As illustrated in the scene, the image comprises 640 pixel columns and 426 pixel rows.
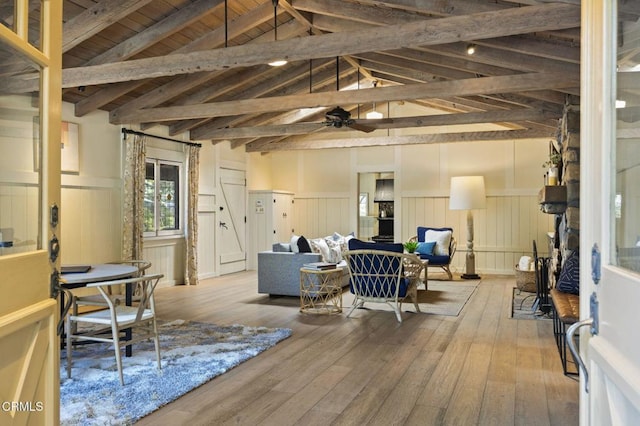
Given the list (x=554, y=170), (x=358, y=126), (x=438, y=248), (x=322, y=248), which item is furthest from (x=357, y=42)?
(x=438, y=248)

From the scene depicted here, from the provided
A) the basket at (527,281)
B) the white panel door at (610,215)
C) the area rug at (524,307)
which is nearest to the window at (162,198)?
the area rug at (524,307)

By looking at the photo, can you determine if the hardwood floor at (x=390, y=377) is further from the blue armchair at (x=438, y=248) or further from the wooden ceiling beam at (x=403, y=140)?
the wooden ceiling beam at (x=403, y=140)

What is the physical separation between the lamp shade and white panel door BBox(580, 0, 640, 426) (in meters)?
7.25

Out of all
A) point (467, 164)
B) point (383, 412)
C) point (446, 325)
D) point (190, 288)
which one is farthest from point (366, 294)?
point (467, 164)

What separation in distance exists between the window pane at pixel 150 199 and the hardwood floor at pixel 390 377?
2.17 m

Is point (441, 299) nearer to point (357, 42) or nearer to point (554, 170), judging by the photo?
point (554, 170)

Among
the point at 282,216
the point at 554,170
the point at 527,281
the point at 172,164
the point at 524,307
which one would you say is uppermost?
the point at 172,164

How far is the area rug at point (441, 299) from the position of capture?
559 centimetres

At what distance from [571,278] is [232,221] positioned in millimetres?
6564

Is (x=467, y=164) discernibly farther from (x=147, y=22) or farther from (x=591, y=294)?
(x=591, y=294)

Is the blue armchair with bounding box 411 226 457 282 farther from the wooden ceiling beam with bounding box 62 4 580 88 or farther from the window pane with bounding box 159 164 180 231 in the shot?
the wooden ceiling beam with bounding box 62 4 580 88

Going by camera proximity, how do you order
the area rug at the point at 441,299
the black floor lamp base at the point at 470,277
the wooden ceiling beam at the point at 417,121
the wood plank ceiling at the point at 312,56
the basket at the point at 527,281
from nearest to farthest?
the wood plank ceiling at the point at 312,56, the area rug at the point at 441,299, the wooden ceiling beam at the point at 417,121, the basket at the point at 527,281, the black floor lamp base at the point at 470,277

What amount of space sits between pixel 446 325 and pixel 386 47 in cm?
286

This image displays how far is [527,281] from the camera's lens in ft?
21.4
